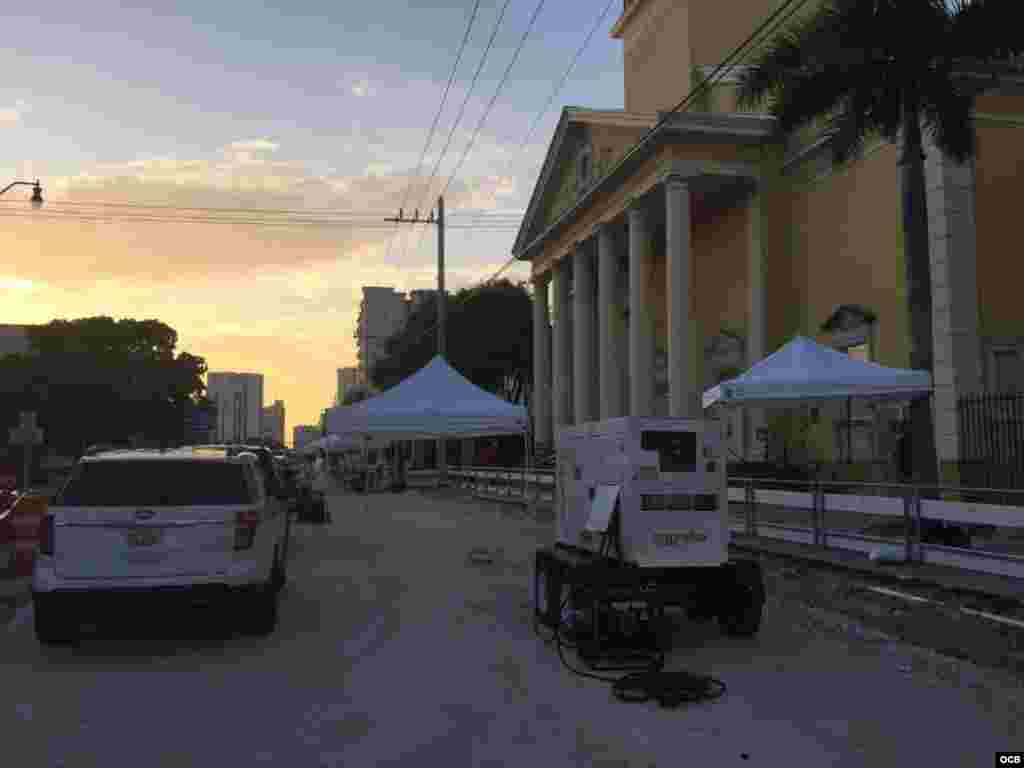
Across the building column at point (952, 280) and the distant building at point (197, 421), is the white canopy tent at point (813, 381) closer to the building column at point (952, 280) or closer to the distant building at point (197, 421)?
the building column at point (952, 280)

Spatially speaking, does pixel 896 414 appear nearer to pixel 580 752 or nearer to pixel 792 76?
pixel 792 76

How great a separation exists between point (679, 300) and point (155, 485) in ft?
72.0

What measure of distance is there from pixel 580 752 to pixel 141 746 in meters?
2.57

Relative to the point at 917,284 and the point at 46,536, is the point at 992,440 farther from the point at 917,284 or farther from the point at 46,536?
the point at 46,536

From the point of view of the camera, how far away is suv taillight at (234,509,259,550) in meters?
9.04

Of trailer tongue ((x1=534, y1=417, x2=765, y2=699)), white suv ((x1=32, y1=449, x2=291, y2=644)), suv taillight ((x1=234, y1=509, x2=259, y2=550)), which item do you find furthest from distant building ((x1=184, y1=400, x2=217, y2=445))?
trailer tongue ((x1=534, y1=417, x2=765, y2=699))

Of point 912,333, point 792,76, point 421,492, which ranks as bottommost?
point 421,492

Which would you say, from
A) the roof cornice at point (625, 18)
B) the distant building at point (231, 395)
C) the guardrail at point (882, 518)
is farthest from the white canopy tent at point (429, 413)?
the distant building at point (231, 395)

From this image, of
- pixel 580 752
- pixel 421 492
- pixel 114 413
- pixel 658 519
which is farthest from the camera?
pixel 114 413

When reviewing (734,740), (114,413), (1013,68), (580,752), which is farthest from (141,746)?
(114,413)

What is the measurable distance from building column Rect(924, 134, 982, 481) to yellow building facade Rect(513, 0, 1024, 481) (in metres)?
0.03

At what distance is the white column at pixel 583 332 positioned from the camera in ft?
126

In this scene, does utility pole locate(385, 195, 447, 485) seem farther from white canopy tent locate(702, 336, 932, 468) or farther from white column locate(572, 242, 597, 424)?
white canopy tent locate(702, 336, 932, 468)

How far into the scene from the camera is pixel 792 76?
56.4 feet
